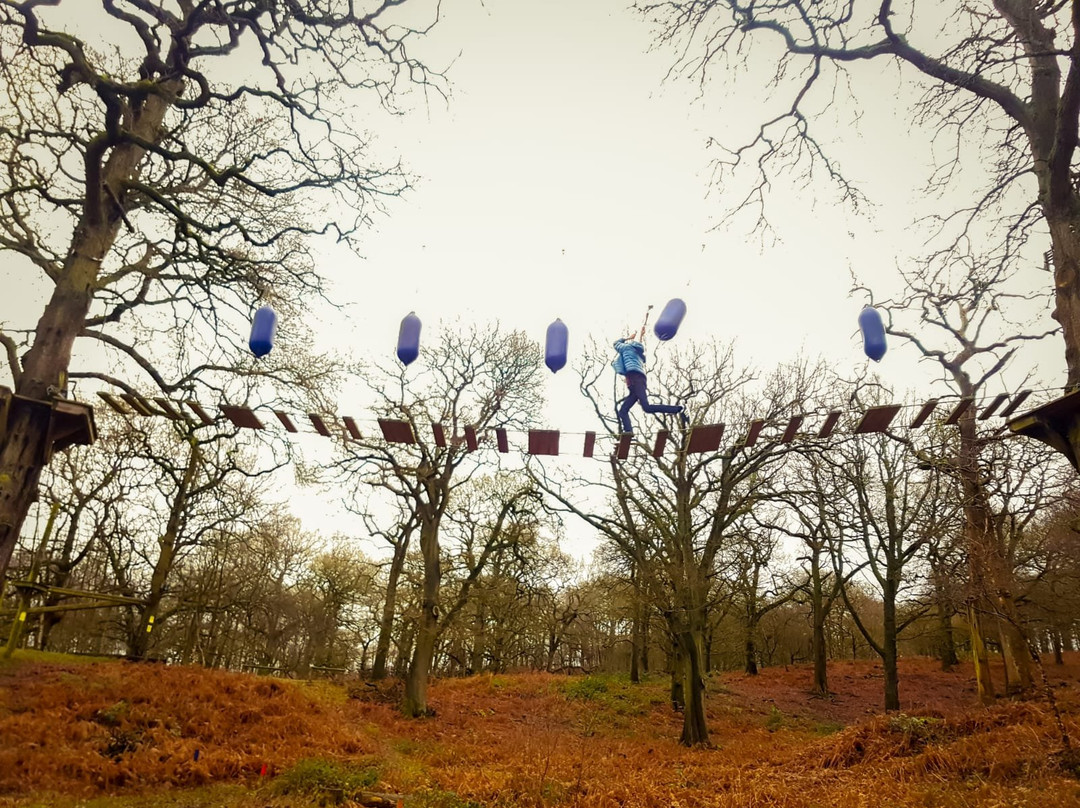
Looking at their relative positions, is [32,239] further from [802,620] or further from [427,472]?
[802,620]

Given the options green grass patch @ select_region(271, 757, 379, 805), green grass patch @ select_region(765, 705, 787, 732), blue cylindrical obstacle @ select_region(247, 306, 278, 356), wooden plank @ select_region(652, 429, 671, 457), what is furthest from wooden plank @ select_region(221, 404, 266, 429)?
green grass patch @ select_region(765, 705, 787, 732)

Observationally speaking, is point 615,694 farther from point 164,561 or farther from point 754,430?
point 754,430

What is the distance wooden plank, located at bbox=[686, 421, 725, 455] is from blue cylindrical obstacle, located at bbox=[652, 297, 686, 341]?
109cm

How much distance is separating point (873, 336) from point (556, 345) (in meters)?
3.27

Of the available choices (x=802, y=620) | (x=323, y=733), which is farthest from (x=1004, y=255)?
(x=802, y=620)

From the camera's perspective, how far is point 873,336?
5.72 metres

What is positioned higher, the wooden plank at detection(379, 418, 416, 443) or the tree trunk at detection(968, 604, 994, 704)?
the wooden plank at detection(379, 418, 416, 443)

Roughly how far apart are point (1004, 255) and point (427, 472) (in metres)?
13.6

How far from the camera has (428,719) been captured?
47.3 ft

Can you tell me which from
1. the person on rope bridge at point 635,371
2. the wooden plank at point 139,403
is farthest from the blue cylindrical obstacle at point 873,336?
the wooden plank at point 139,403

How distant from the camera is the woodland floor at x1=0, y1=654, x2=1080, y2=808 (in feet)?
22.6

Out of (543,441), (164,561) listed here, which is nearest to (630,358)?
(543,441)

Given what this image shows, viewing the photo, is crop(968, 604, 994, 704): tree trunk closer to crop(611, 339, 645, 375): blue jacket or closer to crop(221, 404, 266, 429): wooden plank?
crop(611, 339, 645, 375): blue jacket

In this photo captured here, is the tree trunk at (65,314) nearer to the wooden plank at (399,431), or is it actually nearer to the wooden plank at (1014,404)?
the wooden plank at (399,431)
